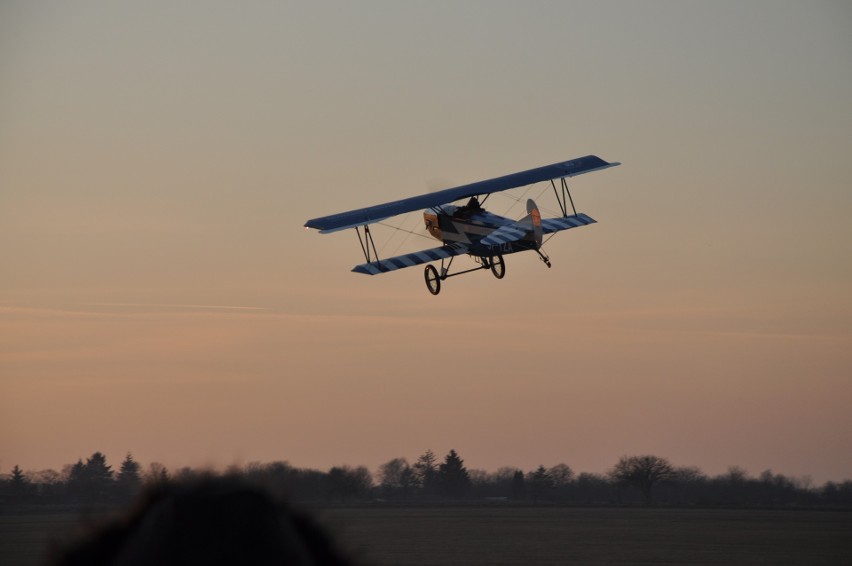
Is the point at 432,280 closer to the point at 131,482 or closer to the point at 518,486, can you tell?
the point at 131,482

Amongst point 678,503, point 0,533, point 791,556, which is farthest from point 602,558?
point 678,503

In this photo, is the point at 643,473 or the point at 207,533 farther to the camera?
the point at 643,473

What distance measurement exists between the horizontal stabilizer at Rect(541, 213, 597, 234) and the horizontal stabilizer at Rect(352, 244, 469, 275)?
3697 mm

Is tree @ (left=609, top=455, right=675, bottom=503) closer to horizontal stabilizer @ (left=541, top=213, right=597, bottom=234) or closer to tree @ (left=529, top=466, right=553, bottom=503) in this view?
tree @ (left=529, top=466, right=553, bottom=503)

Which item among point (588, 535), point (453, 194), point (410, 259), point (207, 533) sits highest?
point (453, 194)

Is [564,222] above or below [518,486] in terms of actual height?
above

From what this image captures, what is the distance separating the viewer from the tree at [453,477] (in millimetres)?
120125

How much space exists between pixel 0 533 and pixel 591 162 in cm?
3162

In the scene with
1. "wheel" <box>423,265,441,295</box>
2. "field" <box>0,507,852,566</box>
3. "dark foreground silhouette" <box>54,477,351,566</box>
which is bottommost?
"field" <box>0,507,852,566</box>

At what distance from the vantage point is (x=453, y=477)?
121562mm

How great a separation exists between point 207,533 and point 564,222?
157 feet

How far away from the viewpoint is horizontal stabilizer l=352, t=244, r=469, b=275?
46344 millimetres

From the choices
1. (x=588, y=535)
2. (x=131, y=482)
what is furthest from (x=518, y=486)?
(x=131, y=482)

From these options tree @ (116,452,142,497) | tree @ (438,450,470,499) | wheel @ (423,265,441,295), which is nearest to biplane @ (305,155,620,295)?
wheel @ (423,265,441,295)
